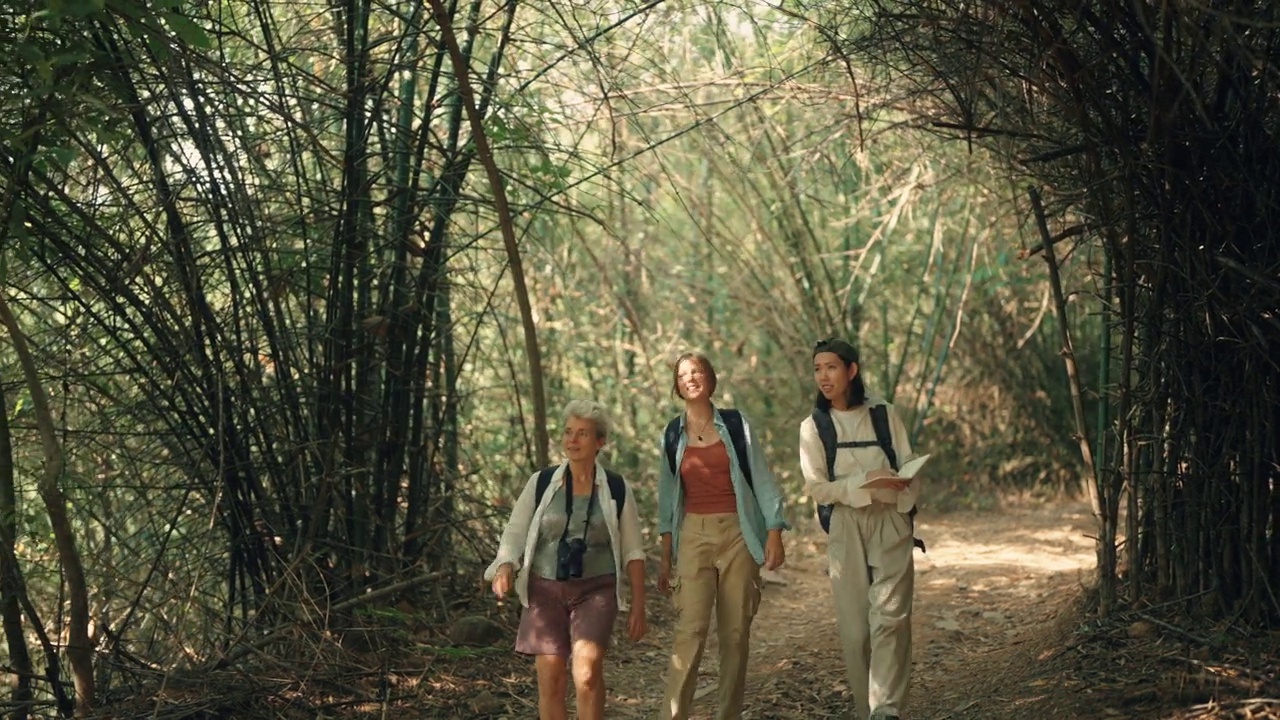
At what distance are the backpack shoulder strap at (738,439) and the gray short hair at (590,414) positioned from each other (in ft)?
1.66

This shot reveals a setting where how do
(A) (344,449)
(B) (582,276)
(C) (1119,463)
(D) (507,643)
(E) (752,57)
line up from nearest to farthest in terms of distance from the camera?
(C) (1119,463), (A) (344,449), (D) (507,643), (E) (752,57), (B) (582,276)

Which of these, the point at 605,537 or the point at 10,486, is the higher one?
the point at 10,486

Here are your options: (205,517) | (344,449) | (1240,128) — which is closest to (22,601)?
(205,517)

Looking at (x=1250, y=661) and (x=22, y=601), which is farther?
(x=22, y=601)

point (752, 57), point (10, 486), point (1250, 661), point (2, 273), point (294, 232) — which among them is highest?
point (752, 57)

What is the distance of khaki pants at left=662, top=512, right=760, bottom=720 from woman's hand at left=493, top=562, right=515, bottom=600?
2.31 feet

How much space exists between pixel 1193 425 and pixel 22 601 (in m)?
4.42

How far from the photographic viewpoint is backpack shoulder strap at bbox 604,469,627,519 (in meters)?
4.98

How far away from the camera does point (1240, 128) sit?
16.0ft

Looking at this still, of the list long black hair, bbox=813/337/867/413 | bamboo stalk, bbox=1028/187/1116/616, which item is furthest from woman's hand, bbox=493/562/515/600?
bamboo stalk, bbox=1028/187/1116/616

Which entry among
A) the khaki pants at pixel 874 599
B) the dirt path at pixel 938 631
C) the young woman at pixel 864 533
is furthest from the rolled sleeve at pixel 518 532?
the dirt path at pixel 938 631

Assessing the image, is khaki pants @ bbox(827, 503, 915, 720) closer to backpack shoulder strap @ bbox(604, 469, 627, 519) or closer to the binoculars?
backpack shoulder strap @ bbox(604, 469, 627, 519)

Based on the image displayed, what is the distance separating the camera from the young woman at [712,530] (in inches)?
203

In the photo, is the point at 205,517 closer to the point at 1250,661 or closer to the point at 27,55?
the point at 27,55
